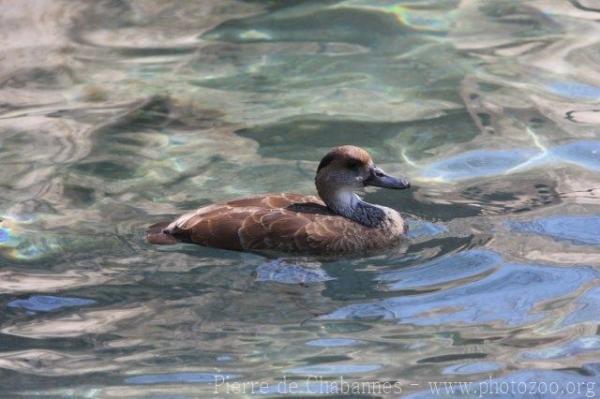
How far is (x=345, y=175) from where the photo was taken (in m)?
8.18

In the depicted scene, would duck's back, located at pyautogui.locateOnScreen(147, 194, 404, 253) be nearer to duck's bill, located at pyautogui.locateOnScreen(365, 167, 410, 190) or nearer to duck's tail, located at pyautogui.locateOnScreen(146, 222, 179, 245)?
duck's tail, located at pyautogui.locateOnScreen(146, 222, 179, 245)

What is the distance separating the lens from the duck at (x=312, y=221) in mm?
7785

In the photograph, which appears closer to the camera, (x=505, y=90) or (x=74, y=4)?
(x=505, y=90)

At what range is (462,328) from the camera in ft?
21.9

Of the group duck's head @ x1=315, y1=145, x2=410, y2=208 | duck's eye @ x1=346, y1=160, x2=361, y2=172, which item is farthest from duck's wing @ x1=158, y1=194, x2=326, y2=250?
duck's eye @ x1=346, y1=160, x2=361, y2=172

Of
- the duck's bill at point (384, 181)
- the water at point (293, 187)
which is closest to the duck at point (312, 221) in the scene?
the duck's bill at point (384, 181)

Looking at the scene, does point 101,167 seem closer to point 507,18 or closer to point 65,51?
point 65,51

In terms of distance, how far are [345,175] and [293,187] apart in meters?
0.88

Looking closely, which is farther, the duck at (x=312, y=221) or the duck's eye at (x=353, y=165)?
the duck's eye at (x=353, y=165)

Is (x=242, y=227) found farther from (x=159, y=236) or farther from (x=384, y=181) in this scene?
(x=384, y=181)

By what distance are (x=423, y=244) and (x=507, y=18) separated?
491 cm

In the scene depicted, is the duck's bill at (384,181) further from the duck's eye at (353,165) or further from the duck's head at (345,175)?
the duck's eye at (353,165)

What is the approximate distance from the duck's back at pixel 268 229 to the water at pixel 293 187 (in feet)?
0.36

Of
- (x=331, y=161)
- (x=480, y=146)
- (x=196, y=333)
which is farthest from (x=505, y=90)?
(x=196, y=333)
